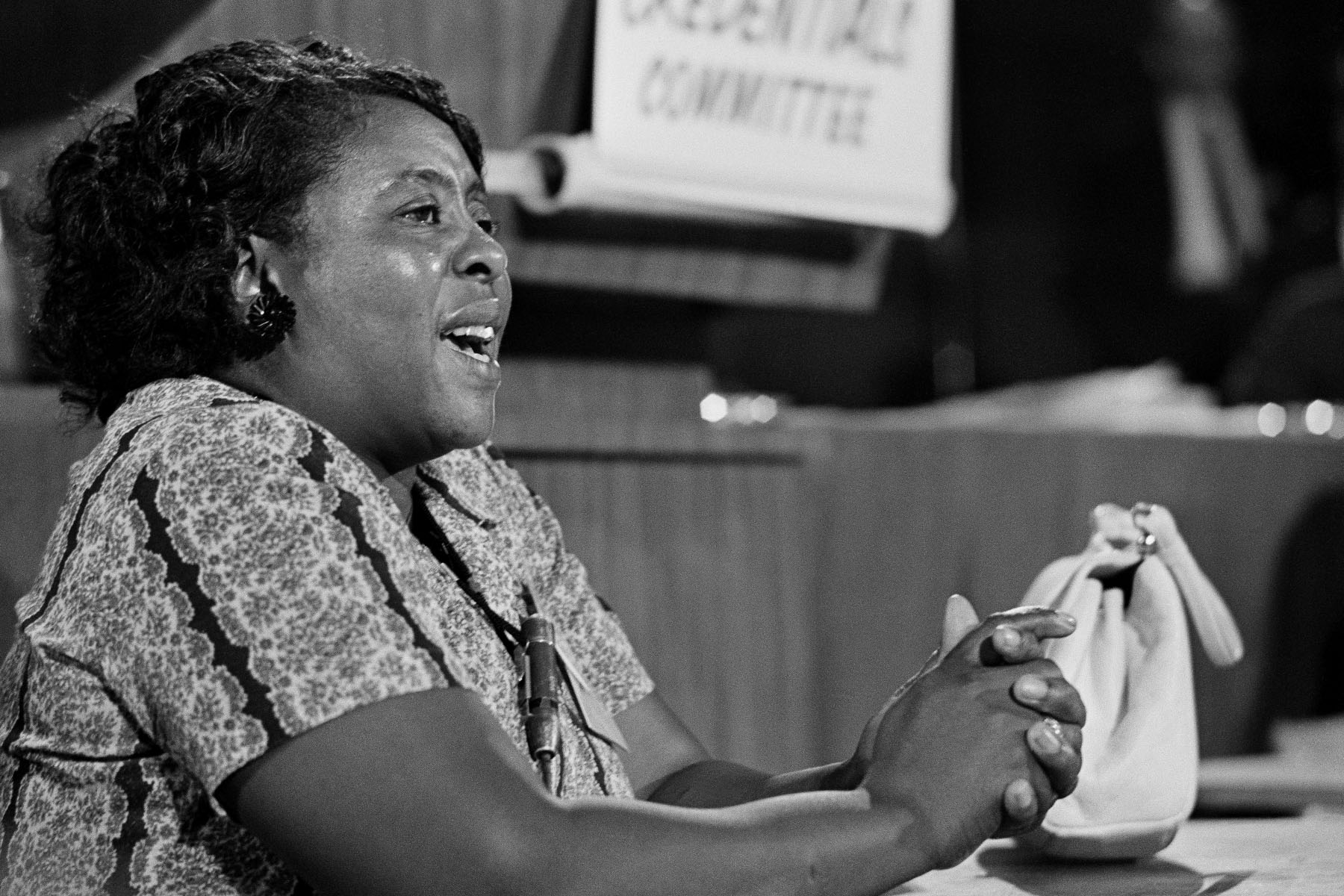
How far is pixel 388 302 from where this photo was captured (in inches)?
47.9

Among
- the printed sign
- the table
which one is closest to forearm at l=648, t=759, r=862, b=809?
the table

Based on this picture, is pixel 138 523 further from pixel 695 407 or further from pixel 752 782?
pixel 695 407

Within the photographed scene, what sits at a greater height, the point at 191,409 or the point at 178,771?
the point at 191,409

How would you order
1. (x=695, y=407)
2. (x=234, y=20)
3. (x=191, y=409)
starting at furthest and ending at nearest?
(x=695, y=407)
(x=234, y=20)
(x=191, y=409)

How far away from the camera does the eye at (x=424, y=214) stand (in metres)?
1.24

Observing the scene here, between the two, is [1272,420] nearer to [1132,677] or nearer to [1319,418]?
[1319,418]

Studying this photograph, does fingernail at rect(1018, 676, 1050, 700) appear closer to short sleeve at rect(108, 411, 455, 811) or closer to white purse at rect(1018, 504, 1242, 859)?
white purse at rect(1018, 504, 1242, 859)

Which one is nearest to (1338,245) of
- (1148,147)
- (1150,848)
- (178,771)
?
(1148,147)

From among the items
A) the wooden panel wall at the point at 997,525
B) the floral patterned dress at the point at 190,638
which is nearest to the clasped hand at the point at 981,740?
the floral patterned dress at the point at 190,638

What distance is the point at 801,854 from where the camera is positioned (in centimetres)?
98

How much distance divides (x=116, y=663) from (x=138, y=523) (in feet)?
0.29

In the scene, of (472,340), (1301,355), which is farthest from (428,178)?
(1301,355)

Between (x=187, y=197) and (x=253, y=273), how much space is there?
0.07 m

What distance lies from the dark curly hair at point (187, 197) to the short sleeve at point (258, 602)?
0.69 ft
